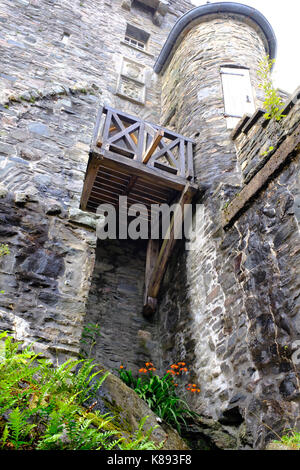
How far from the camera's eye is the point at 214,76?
7164 millimetres

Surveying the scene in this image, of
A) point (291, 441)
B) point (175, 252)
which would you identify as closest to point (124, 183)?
point (175, 252)

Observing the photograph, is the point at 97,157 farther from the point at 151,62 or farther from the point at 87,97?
the point at 151,62

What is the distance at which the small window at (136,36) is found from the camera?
36.4 ft

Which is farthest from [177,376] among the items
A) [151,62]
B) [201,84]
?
[151,62]

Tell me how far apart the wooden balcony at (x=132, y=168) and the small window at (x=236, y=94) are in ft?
3.10

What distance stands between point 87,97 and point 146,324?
4.02 m

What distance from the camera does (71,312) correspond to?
2.97 metres

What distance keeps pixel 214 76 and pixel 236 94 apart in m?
0.71

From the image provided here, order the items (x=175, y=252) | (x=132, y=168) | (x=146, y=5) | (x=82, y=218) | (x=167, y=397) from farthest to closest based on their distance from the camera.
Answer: (x=146, y=5) < (x=175, y=252) < (x=132, y=168) < (x=167, y=397) < (x=82, y=218)

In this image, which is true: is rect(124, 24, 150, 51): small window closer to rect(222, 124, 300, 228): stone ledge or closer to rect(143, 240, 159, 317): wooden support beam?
rect(143, 240, 159, 317): wooden support beam

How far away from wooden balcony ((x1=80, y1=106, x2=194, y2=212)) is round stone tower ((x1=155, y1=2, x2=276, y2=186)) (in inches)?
17.4

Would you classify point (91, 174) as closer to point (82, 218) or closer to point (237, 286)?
point (82, 218)

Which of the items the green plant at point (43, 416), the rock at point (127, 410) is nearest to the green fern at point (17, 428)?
the green plant at point (43, 416)

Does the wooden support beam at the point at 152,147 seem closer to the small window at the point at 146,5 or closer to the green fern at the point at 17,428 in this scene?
the green fern at the point at 17,428
